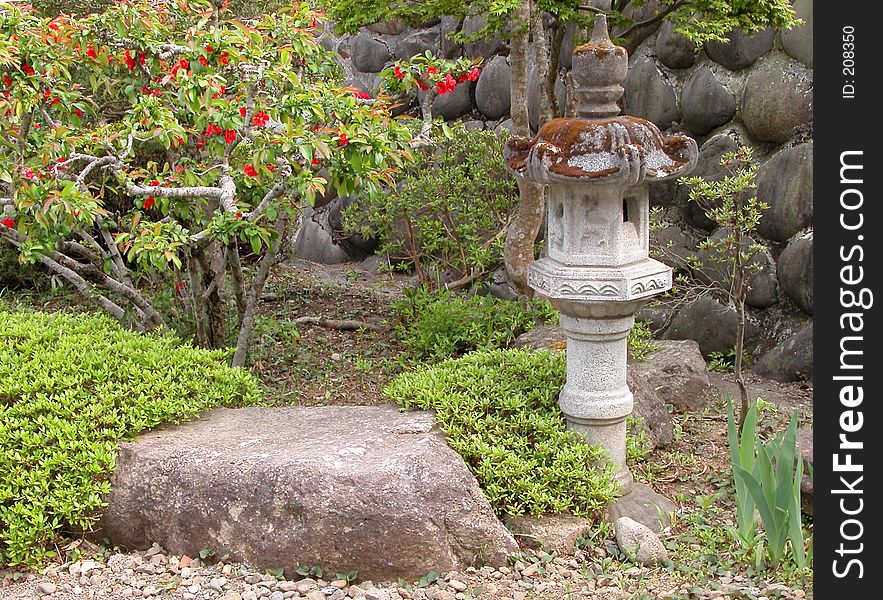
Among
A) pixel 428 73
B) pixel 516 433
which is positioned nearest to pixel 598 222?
pixel 516 433

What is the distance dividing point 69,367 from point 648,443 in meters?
2.55

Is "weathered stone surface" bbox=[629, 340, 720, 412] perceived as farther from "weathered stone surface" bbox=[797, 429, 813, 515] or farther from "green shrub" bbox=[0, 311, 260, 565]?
"green shrub" bbox=[0, 311, 260, 565]

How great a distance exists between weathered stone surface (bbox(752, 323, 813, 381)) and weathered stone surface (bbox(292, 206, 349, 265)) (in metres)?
4.27

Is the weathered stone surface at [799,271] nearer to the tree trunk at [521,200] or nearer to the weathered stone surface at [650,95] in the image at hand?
the weathered stone surface at [650,95]

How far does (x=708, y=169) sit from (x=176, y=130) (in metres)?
3.41

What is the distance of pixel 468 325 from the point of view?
549 cm

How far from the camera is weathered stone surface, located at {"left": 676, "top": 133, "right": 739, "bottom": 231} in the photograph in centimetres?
584

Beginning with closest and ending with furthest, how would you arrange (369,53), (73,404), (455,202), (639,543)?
(639,543) < (73,404) < (455,202) < (369,53)

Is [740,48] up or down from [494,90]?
up

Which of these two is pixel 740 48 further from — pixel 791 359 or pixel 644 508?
pixel 644 508

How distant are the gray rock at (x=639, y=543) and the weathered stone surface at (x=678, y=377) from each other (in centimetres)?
136

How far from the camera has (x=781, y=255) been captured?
18.6 feet

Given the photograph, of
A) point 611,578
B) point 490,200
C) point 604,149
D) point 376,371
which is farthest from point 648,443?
point 490,200

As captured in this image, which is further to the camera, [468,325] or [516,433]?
[468,325]
